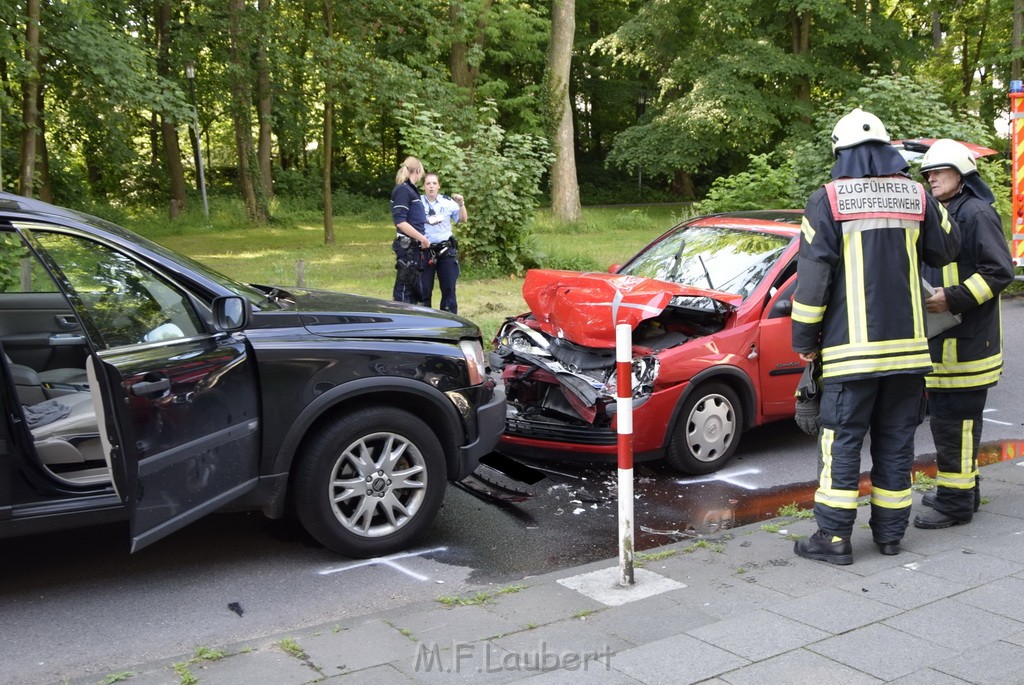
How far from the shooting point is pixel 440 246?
10.5m

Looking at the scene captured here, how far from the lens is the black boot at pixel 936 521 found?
5.20m

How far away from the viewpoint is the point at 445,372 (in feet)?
17.1

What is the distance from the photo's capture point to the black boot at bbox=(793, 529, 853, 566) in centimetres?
465

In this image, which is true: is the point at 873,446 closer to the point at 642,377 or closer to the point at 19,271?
the point at 642,377

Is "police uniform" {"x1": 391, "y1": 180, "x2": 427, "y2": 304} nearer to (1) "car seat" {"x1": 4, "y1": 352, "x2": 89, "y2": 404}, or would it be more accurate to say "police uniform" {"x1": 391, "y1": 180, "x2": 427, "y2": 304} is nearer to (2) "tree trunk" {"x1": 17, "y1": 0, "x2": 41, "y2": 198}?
(1) "car seat" {"x1": 4, "y1": 352, "x2": 89, "y2": 404}

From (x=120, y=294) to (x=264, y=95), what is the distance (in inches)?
782

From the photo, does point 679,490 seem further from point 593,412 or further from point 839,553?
point 839,553

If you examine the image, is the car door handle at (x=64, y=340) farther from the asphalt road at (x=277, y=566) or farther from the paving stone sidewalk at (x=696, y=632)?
the paving stone sidewalk at (x=696, y=632)

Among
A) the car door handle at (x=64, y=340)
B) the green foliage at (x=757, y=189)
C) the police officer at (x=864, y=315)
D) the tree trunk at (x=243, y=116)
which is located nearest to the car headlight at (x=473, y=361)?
the police officer at (x=864, y=315)

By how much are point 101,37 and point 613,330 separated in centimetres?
1171

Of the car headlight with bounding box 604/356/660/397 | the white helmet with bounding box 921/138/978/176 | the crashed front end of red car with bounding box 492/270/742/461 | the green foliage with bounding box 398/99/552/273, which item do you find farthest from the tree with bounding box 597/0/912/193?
the white helmet with bounding box 921/138/978/176

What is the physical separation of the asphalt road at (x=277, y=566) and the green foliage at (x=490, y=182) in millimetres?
8794

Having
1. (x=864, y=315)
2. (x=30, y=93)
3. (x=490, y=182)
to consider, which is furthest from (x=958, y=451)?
(x=30, y=93)

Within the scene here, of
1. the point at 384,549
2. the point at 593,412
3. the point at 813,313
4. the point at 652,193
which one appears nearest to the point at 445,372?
the point at 384,549
